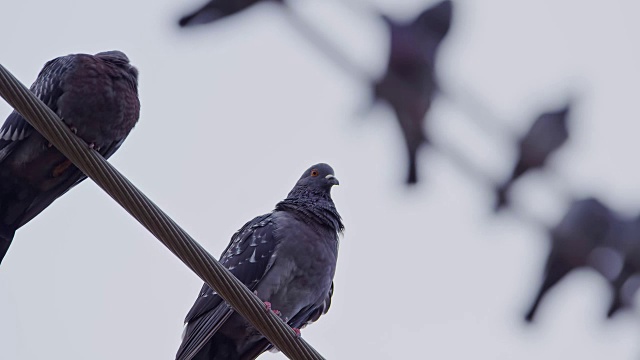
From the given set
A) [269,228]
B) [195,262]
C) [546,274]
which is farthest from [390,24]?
[269,228]

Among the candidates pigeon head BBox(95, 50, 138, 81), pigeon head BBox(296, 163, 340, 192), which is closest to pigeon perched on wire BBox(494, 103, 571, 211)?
pigeon head BBox(95, 50, 138, 81)

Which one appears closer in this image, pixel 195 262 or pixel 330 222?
pixel 195 262

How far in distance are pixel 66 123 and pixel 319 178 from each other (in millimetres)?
2436

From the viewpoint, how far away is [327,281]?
6715 mm

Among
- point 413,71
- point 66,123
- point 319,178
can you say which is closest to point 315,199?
point 319,178

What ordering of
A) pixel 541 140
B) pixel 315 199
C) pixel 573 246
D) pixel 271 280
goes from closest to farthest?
pixel 541 140 → pixel 573 246 → pixel 271 280 → pixel 315 199

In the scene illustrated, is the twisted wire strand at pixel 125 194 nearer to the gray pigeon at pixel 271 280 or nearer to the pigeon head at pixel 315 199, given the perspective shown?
the gray pigeon at pixel 271 280

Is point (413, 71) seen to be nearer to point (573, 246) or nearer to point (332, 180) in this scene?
point (573, 246)

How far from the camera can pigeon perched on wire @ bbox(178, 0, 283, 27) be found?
1.54 meters

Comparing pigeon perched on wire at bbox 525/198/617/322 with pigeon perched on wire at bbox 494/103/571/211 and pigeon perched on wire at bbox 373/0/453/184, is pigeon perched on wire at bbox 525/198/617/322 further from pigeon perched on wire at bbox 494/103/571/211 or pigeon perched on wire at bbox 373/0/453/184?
pigeon perched on wire at bbox 373/0/453/184

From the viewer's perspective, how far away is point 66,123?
6043 millimetres

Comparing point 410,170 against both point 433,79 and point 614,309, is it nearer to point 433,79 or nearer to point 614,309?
point 433,79

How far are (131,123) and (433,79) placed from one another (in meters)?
5.08

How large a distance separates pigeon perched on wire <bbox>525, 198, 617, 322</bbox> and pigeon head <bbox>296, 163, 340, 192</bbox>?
6002 millimetres
